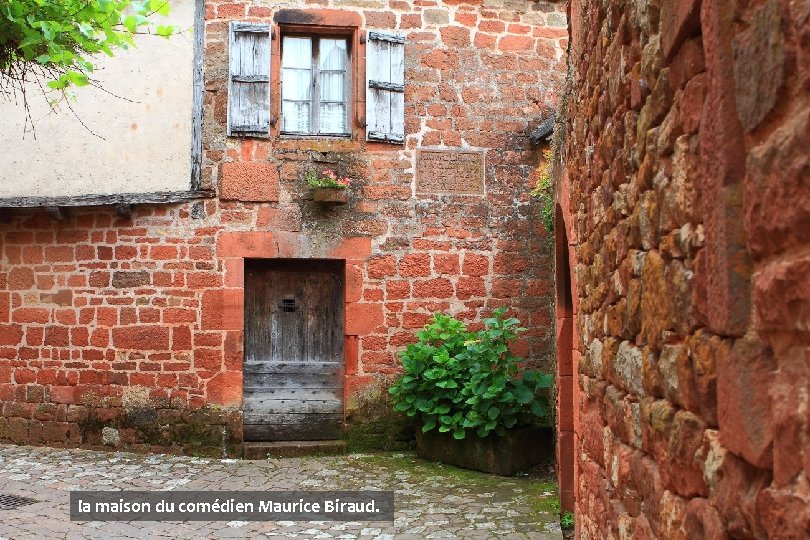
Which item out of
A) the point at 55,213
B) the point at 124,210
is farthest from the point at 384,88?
the point at 55,213

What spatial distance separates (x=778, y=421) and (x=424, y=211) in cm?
705

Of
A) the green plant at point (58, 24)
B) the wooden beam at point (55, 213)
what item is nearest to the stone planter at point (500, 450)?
the wooden beam at point (55, 213)

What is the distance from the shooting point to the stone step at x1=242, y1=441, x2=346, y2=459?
7723 mm

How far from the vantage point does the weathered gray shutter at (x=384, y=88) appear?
7.94m

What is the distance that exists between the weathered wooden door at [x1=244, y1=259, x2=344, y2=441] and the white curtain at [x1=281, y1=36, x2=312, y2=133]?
1.40 meters

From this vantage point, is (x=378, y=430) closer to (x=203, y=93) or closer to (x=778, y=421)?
(x=203, y=93)

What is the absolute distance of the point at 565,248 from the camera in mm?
5582

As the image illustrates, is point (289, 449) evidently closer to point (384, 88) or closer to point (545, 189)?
point (545, 189)

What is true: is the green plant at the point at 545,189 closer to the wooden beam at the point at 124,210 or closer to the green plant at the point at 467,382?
the green plant at the point at 467,382

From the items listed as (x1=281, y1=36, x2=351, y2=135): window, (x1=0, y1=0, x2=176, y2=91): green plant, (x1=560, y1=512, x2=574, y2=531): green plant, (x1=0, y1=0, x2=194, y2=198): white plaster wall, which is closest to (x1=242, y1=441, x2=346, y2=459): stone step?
(x1=0, y1=0, x2=194, y2=198): white plaster wall

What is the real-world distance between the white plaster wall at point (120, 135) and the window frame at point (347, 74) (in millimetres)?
864

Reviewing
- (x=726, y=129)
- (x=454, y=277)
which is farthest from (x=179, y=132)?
(x=726, y=129)

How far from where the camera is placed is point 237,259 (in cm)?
783

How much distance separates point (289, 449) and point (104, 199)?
3014 mm
